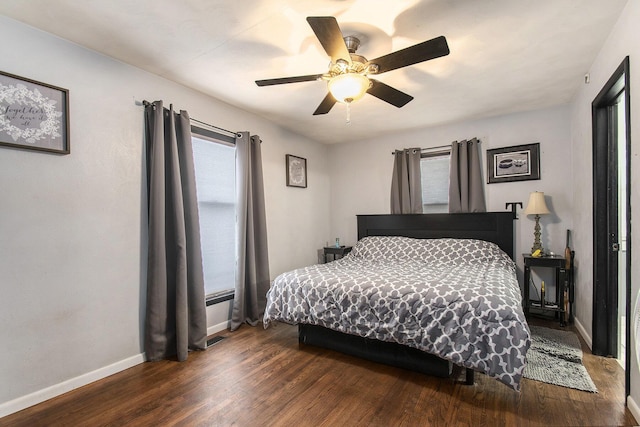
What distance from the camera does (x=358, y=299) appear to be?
2404 millimetres

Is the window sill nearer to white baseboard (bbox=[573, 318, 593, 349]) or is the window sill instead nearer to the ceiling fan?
the ceiling fan

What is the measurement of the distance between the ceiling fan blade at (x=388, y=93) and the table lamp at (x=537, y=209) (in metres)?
2.06

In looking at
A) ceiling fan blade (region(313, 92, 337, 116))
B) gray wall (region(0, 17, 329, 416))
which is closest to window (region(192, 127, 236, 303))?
gray wall (region(0, 17, 329, 416))

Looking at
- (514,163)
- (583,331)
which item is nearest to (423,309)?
(583,331)

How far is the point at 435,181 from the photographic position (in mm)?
4238

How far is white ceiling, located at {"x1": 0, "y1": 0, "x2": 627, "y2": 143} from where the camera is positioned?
1819 mm

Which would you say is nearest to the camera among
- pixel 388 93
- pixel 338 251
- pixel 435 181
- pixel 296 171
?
pixel 388 93

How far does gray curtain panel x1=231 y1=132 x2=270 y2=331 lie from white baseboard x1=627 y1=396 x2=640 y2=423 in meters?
2.98

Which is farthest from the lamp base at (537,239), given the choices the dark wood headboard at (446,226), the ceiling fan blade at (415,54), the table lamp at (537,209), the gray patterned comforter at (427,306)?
the ceiling fan blade at (415,54)

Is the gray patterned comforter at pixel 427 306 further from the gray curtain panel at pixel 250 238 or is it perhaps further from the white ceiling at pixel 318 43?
the white ceiling at pixel 318 43

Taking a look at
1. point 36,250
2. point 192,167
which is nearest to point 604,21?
point 192,167

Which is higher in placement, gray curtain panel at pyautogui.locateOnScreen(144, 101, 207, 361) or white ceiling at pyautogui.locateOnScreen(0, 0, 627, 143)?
white ceiling at pyautogui.locateOnScreen(0, 0, 627, 143)

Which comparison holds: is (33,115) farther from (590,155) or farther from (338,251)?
(590,155)

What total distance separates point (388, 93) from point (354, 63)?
0.41 m
